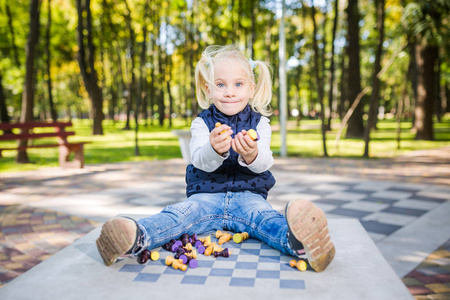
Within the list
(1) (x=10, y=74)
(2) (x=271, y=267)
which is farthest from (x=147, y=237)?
(1) (x=10, y=74)

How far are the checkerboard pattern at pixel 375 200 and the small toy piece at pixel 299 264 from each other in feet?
7.70

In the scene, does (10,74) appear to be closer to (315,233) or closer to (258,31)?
(258,31)

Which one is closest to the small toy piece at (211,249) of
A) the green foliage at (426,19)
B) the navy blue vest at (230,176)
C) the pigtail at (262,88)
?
the navy blue vest at (230,176)

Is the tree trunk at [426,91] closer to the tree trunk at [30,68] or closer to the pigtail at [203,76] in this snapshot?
the tree trunk at [30,68]

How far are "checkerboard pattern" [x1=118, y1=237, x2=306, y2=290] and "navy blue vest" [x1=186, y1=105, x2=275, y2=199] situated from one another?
54cm

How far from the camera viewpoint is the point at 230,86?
90.7 inches

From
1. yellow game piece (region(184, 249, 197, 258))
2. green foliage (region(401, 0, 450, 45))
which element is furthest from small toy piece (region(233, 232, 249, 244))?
green foliage (region(401, 0, 450, 45))

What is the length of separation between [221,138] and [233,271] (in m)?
0.61

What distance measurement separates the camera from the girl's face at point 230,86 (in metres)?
2.27

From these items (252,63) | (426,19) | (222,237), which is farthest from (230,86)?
(426,19)

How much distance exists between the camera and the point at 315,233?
1.56 m

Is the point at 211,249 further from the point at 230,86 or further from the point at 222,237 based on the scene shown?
the point at 230,86

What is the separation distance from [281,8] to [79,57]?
1024cm

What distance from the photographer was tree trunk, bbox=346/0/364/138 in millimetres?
16516
